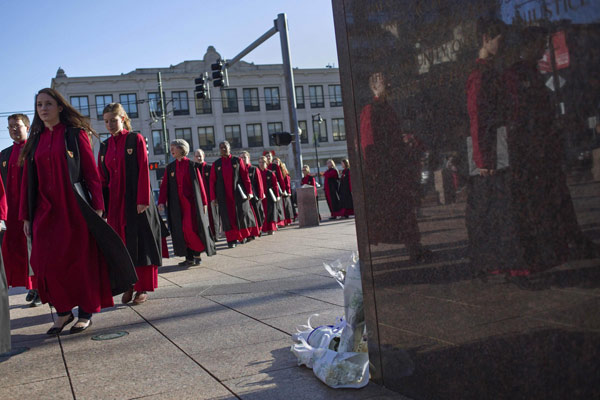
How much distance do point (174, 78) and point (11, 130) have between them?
58709 millimetres

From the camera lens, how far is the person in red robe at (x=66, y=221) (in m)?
5.35

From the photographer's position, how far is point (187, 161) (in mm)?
10500

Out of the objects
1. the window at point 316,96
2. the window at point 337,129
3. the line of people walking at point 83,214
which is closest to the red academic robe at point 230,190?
the line of people walking at point 83,214

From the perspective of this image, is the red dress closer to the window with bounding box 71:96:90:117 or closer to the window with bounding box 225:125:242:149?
the window with bounding box 71:96:90:117

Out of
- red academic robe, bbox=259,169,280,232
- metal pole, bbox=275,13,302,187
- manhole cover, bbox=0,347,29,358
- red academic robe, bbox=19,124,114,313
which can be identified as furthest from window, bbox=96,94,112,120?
manhole cover, bbox=0,347,29,358

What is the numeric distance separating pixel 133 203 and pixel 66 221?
1.74 m

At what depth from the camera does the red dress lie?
34.2 ft

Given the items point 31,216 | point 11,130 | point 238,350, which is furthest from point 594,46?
point 11,130

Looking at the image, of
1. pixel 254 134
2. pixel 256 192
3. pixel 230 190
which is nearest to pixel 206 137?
pixel 254 134

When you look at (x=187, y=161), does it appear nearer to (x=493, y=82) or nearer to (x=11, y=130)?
(x=11, y=130)

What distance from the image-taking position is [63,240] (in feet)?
17.5

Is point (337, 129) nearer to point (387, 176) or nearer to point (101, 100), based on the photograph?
point (101, 100)

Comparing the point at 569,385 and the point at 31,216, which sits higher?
the point at 31,216

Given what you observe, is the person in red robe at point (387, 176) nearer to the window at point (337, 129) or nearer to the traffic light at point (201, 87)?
the traffic light at point (201, 87)
